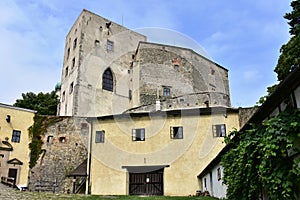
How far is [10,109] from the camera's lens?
2630cm

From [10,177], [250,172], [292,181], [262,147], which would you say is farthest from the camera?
[10,177]

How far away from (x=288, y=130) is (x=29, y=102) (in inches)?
1454

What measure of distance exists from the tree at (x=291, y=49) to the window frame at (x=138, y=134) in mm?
8986

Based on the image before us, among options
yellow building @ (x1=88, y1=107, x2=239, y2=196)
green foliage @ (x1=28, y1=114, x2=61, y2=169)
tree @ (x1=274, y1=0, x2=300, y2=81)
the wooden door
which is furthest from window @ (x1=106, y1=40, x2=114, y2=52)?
tree @ (x1=274, y1=0, x2=300, y2=81)

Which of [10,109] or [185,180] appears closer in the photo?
[185,180]

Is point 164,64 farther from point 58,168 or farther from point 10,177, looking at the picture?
point 10,177

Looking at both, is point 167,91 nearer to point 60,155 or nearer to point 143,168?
point 60,155

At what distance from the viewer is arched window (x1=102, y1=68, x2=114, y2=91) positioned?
36062 mm

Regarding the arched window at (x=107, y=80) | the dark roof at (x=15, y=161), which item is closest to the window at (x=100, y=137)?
the dark roof at (x=15, y=161)

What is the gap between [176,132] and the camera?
20266mm

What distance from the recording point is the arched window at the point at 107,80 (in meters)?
36.1

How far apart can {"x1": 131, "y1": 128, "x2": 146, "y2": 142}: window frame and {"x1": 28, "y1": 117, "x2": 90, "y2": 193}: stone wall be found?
7011mm

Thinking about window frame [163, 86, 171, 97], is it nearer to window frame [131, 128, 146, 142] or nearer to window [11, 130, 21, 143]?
window frame [131, 128, 146, 142]

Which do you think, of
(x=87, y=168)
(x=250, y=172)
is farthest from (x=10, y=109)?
(x=250, y=172)
